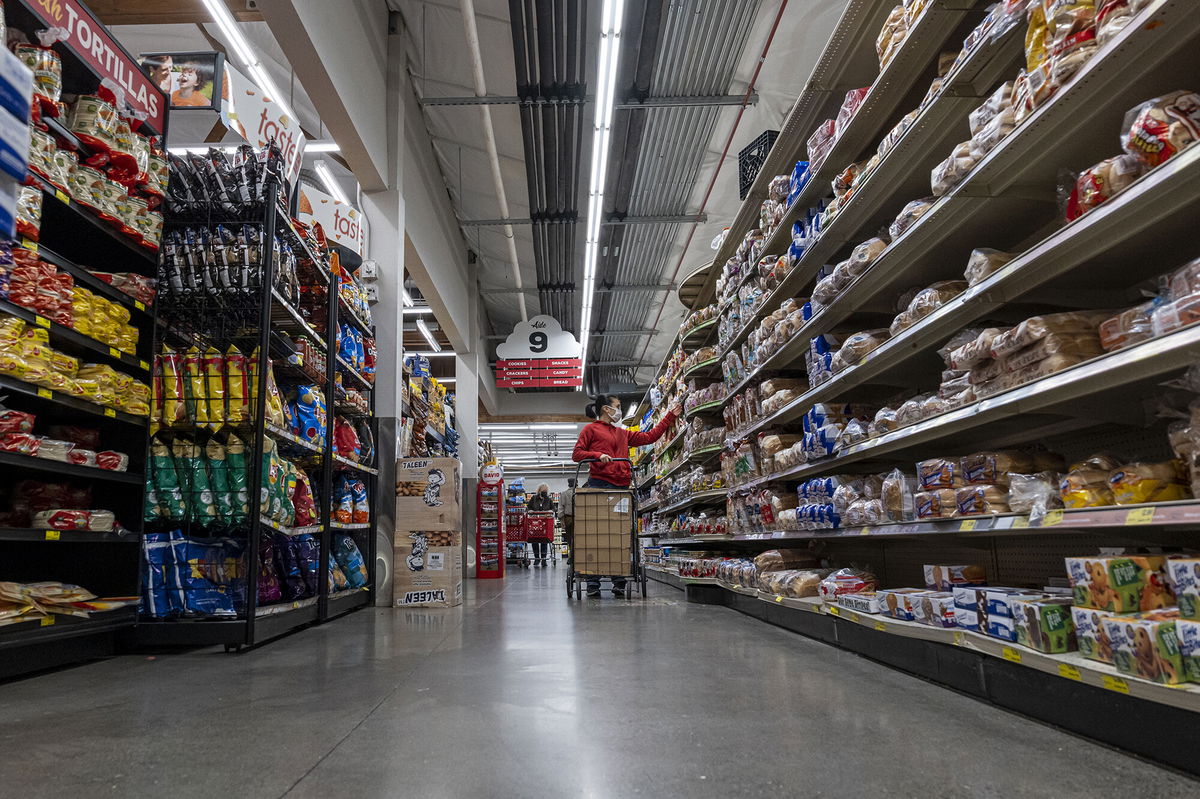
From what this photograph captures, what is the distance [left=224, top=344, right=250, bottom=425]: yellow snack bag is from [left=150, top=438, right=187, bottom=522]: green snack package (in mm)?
360

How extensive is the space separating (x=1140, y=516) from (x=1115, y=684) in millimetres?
387

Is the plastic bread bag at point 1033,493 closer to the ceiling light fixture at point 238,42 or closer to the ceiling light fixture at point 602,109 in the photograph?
the ceiling light fixture at point 602,109

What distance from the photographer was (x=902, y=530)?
2.90 m

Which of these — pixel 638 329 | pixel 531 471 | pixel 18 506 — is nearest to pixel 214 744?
pixel 18 506

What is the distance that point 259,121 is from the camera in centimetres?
509

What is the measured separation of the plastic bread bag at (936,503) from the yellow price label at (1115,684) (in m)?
0.91

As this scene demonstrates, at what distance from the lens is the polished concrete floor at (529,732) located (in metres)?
1.54

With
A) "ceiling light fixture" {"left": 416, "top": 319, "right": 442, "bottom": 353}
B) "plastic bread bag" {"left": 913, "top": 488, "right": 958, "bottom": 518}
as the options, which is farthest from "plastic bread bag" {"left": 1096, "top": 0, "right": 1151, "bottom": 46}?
"ceiling light fixture" {"left": 416, "top": 319, "right": 442, "bottom": 353}

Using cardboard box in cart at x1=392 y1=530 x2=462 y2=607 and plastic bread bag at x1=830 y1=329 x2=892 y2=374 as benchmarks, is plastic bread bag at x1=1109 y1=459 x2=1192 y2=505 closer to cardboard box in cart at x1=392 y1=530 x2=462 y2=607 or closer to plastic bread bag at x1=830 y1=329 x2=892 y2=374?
plastic bread bag at x1=830 y1=329 x2=892 y2=374

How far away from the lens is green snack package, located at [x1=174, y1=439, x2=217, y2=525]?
3674mm

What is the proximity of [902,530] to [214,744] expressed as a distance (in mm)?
2442

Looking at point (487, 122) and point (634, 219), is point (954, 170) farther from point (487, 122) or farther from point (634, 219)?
point (634, 219)

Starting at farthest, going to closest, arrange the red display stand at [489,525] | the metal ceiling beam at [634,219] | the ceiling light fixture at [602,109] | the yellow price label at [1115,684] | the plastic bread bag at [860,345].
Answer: the red display stand at [489,525], the metal ceiling beam at [634,219], the ceiling light fixture at [602,109], the plastic bread bag at [860,345], the yellow price label at [1115,684]

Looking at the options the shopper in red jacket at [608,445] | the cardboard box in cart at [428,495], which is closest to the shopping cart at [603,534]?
the shopper in red jacket at [608,445]
